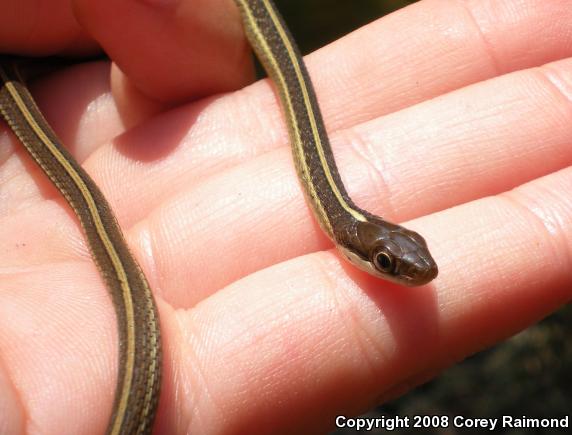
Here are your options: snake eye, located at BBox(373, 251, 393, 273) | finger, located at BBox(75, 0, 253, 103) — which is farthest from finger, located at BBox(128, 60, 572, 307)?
finger, located at BBox(75, 0, 253, 103)

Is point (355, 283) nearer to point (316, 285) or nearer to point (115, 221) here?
point (316, 285)

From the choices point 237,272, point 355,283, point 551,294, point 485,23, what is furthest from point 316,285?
point 485,23

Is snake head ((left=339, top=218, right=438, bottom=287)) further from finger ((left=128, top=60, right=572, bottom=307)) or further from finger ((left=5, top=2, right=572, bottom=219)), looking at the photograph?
finger ((left=5, top=2, right=572, bottom=219))

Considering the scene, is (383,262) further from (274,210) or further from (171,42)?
(171,42)

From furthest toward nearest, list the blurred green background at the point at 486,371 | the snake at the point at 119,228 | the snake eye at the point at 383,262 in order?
the blurred green background at the point at 486,371 < the snake eye at the point at 383,262 < the snake at the point at 119,228

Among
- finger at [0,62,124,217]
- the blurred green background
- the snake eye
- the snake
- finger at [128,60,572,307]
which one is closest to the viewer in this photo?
the snake

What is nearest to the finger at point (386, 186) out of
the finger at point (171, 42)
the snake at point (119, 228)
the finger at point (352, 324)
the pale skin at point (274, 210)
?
the pale skin at point (274, 210)

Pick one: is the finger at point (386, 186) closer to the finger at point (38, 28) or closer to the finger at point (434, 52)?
the finger at point (434, 52)
